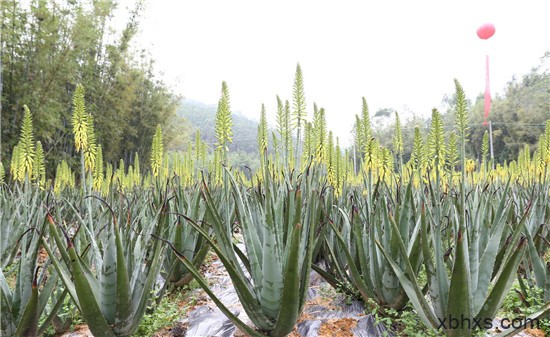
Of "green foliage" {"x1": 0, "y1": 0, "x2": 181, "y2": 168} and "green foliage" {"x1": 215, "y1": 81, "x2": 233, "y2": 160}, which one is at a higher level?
"green foliage" {"x1": 0, "y1": 0, "x2": 181, "y2": 168}

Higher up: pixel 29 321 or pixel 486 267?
pixel 486 267

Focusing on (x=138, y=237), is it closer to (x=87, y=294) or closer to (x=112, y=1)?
(x=87, y=294)

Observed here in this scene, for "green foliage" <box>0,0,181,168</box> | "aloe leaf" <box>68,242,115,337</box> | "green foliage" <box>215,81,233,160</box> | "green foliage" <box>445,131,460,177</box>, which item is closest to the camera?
"aloe leaf" <box>68,242,115,337</box>

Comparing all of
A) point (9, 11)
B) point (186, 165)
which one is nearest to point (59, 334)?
point (186, 165)

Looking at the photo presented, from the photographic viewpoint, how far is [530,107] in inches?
1030

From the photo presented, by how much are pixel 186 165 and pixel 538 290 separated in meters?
4.76

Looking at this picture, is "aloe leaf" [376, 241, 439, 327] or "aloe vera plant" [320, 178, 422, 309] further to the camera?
"aloe vera plant" [320, 178, 422, 309]

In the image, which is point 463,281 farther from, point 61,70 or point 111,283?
point 61,70

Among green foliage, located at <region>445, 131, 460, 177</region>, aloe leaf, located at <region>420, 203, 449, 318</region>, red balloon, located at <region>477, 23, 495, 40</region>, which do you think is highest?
red balloon, located at <region>477, 23, 495, 40</region>

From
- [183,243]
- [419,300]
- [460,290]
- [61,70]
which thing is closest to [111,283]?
[183,243]

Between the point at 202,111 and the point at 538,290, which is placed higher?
the point at 202,111

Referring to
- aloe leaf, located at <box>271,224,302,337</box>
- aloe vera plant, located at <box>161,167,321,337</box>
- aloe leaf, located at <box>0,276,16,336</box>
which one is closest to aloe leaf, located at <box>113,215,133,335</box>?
aloe vera plant, located at <box>161,167,321,337</box>

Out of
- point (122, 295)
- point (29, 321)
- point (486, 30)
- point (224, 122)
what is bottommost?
point (29, 321)

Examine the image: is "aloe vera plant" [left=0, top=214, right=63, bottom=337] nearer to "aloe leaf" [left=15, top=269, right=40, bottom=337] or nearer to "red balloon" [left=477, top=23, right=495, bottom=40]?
"aloe leaf" [left=15, top=269, right=40, bottom=337]
